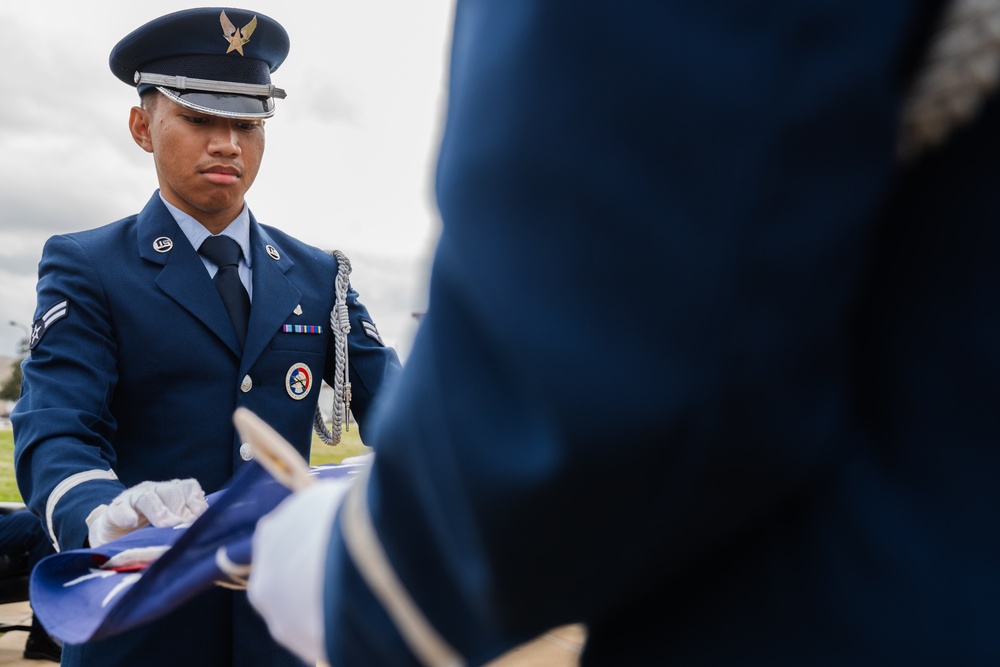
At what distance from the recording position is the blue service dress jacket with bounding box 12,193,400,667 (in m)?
1.68

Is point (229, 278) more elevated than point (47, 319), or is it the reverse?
point (229, 278)

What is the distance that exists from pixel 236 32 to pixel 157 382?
104 centimetres

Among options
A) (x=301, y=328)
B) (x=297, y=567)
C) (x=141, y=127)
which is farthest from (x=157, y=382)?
(x=297, y=567)

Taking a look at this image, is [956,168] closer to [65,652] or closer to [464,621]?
[464,621]

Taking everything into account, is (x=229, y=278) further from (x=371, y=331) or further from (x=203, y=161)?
(x=371, y=331)

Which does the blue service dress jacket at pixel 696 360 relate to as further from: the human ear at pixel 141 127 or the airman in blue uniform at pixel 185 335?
the human ear at pixel 141 127

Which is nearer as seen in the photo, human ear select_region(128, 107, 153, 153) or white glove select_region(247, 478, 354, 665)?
white glove select_region(247, 478, 354, 665)

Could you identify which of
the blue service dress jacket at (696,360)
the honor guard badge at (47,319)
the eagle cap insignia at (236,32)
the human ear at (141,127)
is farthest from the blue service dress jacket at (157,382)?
the blue service dress jacket at (696,360)

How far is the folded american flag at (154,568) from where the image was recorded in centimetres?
93

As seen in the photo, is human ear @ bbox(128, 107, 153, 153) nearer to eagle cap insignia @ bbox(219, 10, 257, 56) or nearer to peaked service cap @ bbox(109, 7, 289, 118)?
peaked service cap @ bbox(109, 7, 289, 118)

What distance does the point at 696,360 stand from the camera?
40cm

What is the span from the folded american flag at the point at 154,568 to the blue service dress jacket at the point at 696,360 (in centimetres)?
45

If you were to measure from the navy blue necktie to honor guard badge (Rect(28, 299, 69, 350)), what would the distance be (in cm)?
36

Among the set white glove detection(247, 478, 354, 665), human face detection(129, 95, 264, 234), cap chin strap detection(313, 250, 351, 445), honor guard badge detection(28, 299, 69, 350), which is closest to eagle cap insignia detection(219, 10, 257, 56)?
human face detection(129, 95, 264, 234)
